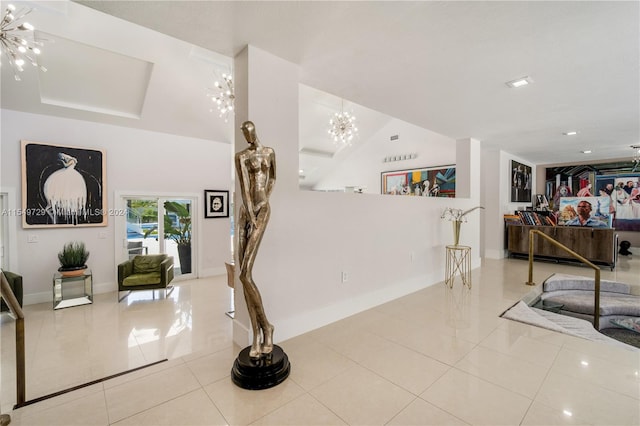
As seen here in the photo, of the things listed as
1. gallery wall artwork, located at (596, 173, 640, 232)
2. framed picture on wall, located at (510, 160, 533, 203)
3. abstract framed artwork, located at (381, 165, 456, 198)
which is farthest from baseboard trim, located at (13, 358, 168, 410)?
gallery wall artwork, located at (596, 173, 640, 232)

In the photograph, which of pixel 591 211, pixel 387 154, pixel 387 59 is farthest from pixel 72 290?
pixel 591 211

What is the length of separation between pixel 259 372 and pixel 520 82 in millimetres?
4110

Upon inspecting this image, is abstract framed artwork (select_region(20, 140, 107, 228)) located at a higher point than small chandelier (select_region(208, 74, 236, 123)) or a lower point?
lower

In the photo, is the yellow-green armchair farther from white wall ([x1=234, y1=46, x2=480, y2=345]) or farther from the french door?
white wall ([x1=234, y1=46, x2=480, y2=345])

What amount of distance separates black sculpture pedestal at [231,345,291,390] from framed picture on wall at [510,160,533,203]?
8.18m

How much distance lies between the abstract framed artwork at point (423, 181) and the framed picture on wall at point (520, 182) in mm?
1866

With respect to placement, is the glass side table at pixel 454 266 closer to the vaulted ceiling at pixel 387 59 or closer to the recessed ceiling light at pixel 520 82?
the vaulted ceiling at pixel 387 59

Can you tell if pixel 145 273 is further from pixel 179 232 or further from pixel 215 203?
pixel 215 203

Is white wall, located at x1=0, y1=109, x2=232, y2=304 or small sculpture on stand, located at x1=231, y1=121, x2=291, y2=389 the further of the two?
white wall, located at x1=0, y1=109, x2=232, y2=304

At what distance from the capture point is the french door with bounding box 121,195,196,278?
524 centimetres

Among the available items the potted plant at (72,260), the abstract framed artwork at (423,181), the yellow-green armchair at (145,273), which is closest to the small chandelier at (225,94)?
the yellow-green armchair at (145,273)

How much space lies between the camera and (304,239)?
2.98 meters

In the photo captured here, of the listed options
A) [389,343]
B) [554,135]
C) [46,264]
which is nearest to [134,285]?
[46,264]

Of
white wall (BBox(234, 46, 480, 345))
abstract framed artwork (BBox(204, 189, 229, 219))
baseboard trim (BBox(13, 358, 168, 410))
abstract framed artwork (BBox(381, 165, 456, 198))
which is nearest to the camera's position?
baseboard trim (BBox(13, 358, 168, 410))
